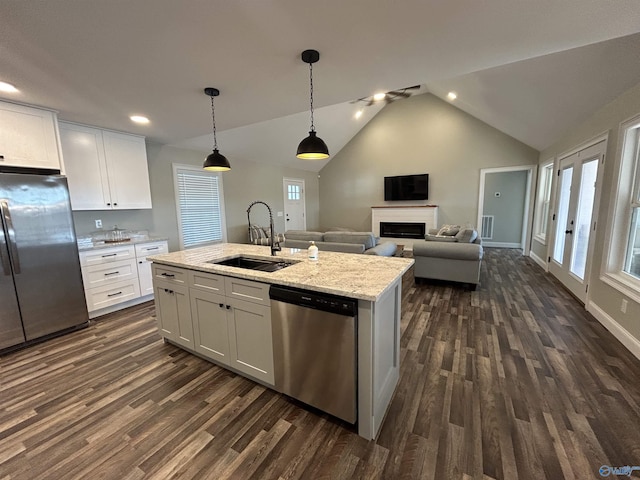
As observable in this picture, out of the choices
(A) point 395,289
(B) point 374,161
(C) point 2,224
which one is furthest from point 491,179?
(C) point 2,224

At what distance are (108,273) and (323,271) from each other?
322cm

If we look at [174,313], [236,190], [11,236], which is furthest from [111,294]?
[236,190]

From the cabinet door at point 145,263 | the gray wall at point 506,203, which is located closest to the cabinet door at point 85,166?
the cabinet door at point 145,263

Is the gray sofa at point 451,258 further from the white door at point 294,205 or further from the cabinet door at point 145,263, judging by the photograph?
the white door at point 294,205

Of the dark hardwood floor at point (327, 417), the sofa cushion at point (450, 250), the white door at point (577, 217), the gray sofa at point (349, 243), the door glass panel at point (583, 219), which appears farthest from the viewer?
the gray sofa at point (349, 243)

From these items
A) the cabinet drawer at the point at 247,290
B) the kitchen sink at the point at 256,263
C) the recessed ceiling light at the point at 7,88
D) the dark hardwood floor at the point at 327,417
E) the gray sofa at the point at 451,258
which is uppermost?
the recessed ceiling light at the point at 7,88

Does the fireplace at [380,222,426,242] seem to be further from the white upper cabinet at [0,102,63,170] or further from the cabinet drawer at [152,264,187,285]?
the white upper cabinet at [0,102,63,170]

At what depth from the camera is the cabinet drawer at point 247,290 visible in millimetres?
1859

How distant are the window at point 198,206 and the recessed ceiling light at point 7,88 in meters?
2.34

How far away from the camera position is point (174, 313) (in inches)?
99.4

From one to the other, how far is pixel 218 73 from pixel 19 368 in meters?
3.23

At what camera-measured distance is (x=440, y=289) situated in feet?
14.0

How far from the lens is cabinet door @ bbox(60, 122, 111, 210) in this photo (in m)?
3.26

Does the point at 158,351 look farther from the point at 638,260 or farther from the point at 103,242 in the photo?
the point at 638,260
